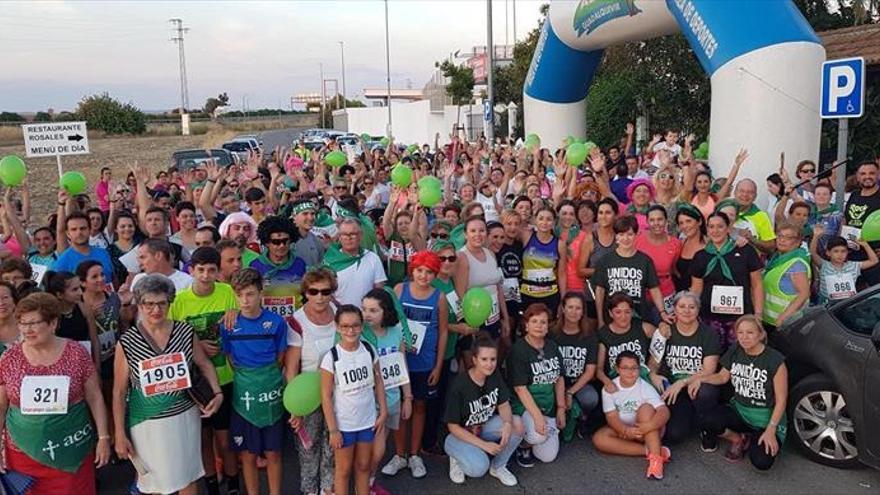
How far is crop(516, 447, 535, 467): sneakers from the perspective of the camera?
4961 mm

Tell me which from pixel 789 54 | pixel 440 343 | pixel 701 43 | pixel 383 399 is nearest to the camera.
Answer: pixel 383 399

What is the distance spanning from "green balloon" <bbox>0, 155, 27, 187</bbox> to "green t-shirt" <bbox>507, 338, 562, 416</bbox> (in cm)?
586

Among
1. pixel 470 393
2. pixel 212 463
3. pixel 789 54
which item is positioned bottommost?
pixel 212 463

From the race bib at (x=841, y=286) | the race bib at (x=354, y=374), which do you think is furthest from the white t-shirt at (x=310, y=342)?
the race bib at (x=841, y=286)

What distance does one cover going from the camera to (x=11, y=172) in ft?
24.2

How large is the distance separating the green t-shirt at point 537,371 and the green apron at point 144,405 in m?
2.41

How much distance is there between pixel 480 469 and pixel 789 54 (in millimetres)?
7044

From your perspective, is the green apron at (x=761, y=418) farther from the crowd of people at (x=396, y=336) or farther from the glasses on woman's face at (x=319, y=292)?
the glasses on woman's face at (x=319, y=292)

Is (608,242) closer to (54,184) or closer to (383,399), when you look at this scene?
(383,399)

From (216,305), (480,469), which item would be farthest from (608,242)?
(216,305)

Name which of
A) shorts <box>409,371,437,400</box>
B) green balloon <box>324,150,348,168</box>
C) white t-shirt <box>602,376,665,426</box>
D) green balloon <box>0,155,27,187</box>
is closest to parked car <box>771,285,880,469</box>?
white t-shirt <box>602,376,665,426</box>

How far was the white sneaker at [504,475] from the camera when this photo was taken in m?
4.66

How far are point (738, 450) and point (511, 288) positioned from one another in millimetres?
2236

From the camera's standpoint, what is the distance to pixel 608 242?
605 centimetres
